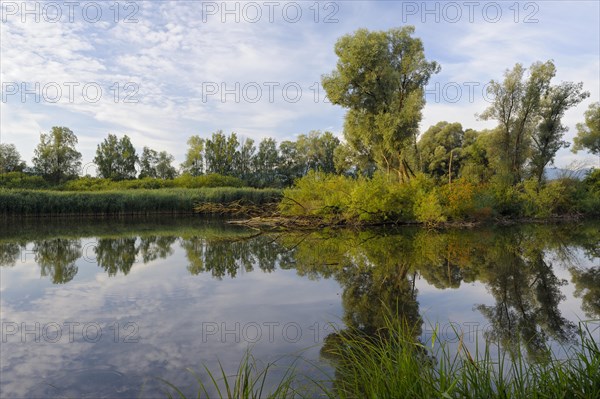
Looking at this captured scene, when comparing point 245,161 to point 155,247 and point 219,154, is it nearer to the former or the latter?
point 219,154

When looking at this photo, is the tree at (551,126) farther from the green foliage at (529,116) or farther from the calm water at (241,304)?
the calm water at (241,304)

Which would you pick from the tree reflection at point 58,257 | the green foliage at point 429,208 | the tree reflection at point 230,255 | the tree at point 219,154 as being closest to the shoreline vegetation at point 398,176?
the green foliage at point 429,208

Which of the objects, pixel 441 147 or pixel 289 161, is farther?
pixel 289 161

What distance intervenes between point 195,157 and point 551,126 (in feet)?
154

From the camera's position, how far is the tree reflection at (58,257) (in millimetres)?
8820

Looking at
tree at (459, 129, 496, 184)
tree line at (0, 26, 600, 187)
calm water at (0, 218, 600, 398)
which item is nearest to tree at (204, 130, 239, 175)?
tree line at (0, 26, 600, 187)

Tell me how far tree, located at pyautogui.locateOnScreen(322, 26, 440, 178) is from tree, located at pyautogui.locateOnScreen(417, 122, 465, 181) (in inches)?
850

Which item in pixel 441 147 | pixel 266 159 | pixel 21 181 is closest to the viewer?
pixel 21 181

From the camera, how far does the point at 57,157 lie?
167 feet

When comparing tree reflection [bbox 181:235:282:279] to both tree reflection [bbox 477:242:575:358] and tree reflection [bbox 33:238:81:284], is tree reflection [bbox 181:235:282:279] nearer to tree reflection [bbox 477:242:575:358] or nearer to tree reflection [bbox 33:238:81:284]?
tree reflection [bbox 33:238:81:284]

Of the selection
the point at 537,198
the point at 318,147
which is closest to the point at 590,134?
the point at 537,198

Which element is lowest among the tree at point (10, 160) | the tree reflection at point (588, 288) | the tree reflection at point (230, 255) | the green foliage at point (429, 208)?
the tree reflection at point (588, 288)

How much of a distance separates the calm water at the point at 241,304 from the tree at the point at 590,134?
41243 millimetres

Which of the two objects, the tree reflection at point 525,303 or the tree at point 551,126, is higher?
the tree at point 551,126
